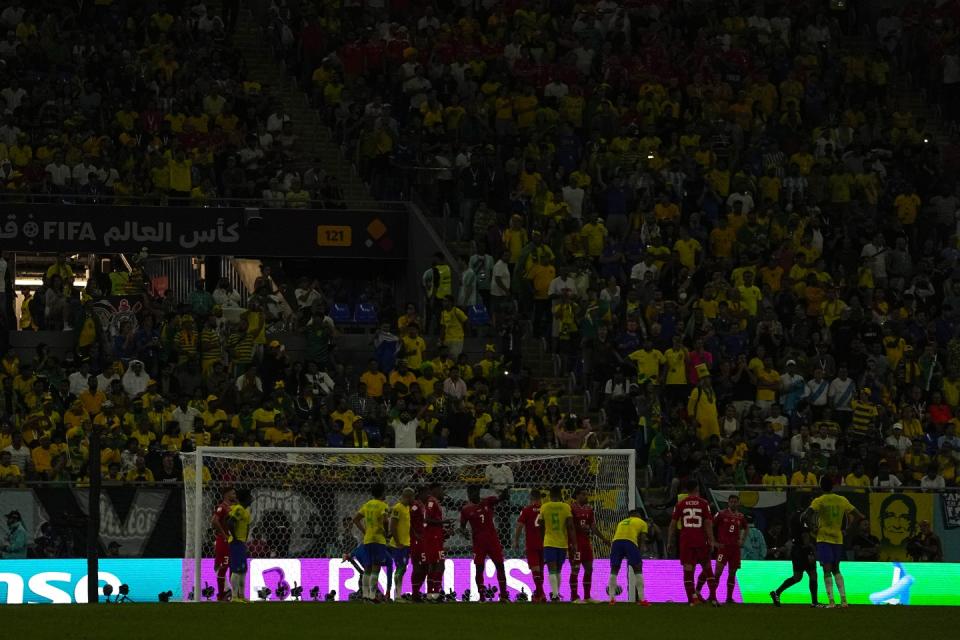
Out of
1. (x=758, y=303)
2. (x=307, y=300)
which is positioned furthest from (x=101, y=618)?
(x=758, y=303)

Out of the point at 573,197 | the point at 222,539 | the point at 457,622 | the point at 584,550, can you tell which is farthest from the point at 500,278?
the point at 457,622

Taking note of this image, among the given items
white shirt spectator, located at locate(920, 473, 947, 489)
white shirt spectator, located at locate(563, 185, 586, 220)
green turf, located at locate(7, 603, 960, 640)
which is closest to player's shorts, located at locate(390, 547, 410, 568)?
green turf, located at locate(7, 603, 960, 640)

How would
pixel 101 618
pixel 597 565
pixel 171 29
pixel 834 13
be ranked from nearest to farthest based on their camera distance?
pixel 101 618
pixel 597 565
pixel 171 29
pixel 834 13

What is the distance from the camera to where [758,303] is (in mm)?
32188

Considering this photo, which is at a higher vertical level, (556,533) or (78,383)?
(78,383)

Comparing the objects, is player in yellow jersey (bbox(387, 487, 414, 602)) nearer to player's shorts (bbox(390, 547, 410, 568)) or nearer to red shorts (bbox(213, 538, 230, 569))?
player's shorts (bbox(390, 547, 410, 568))

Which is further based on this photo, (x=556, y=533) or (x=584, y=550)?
(x=584, y=550)

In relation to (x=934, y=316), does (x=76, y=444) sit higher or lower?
lower

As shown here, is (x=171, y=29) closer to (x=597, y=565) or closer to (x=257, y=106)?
(x=257, y=106)

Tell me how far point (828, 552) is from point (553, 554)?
138 inches

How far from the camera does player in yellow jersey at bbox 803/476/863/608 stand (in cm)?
2384

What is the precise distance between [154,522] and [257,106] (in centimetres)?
1175

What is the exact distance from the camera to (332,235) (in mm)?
33969

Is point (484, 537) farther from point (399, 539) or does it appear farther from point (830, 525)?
point (830, 525)
